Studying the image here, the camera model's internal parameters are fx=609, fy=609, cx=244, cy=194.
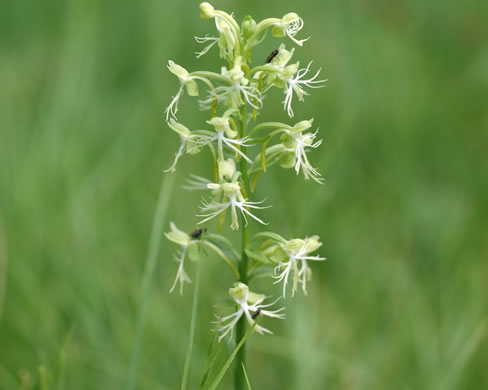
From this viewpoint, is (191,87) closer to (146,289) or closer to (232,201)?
(232,201)

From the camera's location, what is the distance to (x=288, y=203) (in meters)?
4.86

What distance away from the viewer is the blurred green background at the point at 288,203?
360cm

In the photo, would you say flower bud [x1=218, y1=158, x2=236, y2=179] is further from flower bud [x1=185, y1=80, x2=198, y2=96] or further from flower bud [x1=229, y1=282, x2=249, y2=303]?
flower bud [x1=229, y1=282, x2=249, y2=303]

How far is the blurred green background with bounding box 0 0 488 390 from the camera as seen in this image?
360 cm

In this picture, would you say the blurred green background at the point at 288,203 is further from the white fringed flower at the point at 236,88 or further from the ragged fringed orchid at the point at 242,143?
the white fringed flower at the point at 236,88

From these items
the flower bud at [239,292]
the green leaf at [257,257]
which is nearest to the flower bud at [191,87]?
the green leaf at [257,257]

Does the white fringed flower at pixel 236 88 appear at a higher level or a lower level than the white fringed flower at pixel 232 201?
higher

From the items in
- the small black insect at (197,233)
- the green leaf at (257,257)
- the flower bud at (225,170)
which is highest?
the flower bud at (225,170)

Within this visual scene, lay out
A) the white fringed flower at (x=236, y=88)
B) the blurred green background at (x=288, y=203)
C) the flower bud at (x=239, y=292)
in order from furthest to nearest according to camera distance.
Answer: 1. the blurred green background at (x=288, y=203)
2. the flower bud at (x=239, y=292)
3. the white fringed flower at (x=236, y=88)

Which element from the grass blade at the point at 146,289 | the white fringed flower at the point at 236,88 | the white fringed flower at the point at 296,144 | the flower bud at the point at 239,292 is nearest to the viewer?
the white fringed flower at the point at 236,88

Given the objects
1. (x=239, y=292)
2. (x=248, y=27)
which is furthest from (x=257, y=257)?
(x=248, y=27)

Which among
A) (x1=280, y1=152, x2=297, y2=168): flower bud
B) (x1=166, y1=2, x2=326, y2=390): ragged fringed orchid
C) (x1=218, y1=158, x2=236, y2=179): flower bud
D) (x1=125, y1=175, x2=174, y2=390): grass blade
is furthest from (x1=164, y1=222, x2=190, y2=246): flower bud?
(x1=280, y1=152, x2=297, y2=168): flower bud

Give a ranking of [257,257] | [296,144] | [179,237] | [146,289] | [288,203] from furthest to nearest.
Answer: [288,203] < [146,289] < [179,237] < [296,144] < [257,257]

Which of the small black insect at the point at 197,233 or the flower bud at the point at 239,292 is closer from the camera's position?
the flower bud at the point at 239,292
